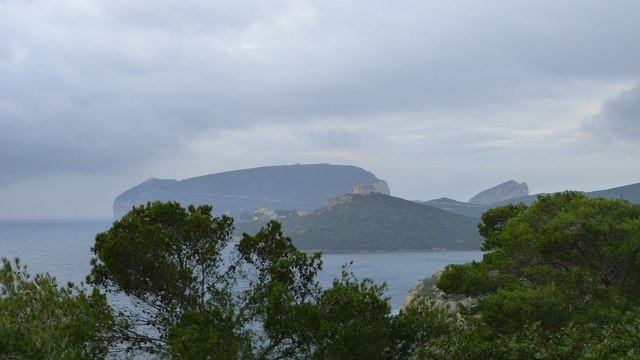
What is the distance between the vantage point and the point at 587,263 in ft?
72.2

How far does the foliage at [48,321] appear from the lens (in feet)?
42.5

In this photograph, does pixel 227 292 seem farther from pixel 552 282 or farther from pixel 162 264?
pixel 552 282

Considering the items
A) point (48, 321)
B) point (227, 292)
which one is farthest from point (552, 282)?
point (48, 321)

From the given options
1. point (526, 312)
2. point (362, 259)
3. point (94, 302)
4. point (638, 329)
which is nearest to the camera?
point (638, 329)

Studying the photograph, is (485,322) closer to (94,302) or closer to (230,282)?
(230,282)

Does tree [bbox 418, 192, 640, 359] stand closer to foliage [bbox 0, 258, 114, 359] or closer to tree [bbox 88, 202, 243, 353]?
tree [bbox 88, 202, 243, 353]

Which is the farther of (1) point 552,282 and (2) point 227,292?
(1) point 552,282

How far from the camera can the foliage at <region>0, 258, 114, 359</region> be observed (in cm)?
1297

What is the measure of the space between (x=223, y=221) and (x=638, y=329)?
1217 centimetres

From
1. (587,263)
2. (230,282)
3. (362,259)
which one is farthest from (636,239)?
(362,259)

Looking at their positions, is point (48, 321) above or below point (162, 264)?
below

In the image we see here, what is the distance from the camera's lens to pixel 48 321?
1544cm

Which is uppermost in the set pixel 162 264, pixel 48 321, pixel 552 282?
pixel 162 264

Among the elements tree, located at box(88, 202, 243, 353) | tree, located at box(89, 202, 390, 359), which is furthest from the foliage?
tree, located at box(89, 202, 390, 359)
